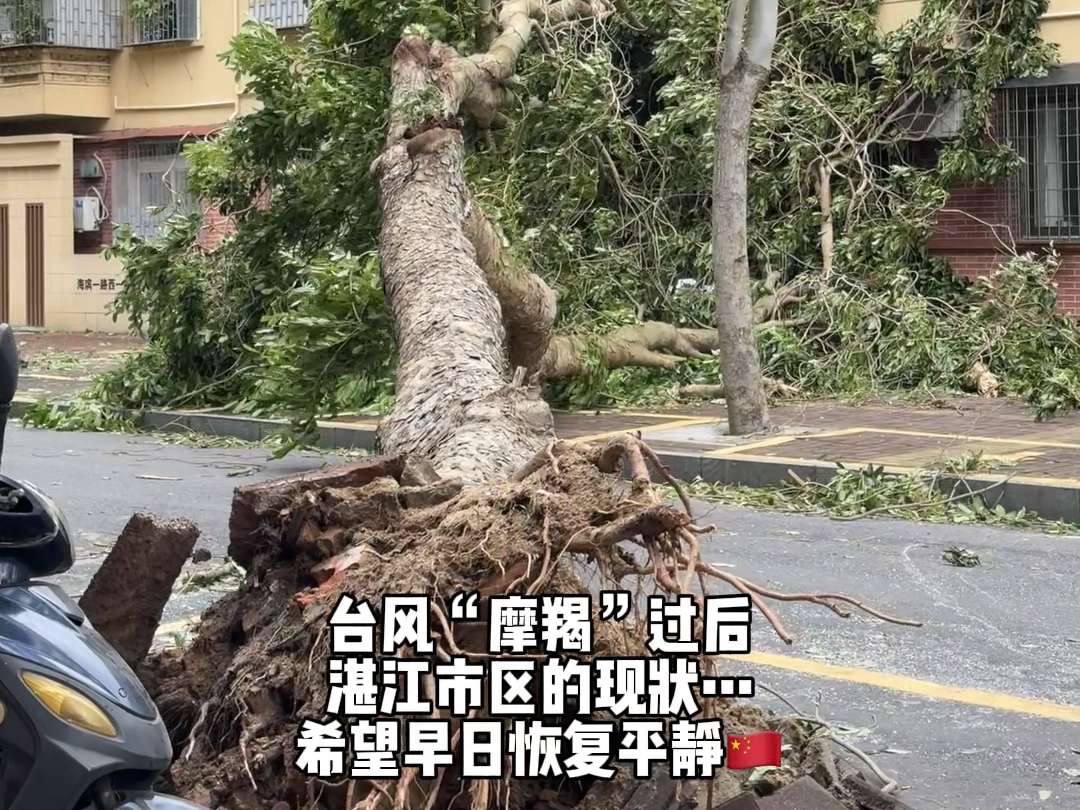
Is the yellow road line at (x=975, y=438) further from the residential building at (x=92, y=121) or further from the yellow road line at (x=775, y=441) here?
the residential building at (x=92, y=121)

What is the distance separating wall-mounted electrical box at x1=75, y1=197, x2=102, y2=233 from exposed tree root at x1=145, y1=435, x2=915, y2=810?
21819 millimetres

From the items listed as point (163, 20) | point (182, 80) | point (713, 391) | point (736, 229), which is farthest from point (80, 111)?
point (736, 229)

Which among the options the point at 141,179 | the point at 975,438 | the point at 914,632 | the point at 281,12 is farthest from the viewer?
the point at 141,179

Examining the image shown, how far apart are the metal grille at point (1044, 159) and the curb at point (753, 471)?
7.70m

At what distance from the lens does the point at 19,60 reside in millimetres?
25391

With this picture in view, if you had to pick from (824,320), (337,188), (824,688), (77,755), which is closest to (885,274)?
(824,320)

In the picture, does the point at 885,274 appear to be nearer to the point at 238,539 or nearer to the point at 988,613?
the point at 988,613

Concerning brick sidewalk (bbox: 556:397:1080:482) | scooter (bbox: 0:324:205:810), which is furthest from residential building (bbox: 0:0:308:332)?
scooter (bbox: 0:324:205:810)

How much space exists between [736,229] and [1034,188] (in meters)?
6.59

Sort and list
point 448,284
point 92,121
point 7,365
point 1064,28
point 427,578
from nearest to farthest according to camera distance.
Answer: point 7,365, point 427,578, point 448,284, point 1064,28, point 92,121

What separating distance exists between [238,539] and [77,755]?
187 centimetres

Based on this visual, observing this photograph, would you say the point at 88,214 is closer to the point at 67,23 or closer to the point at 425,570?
the point at 67,23

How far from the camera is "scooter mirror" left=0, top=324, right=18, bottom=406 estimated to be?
2.87 m

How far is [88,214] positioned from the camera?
25.1 metres
